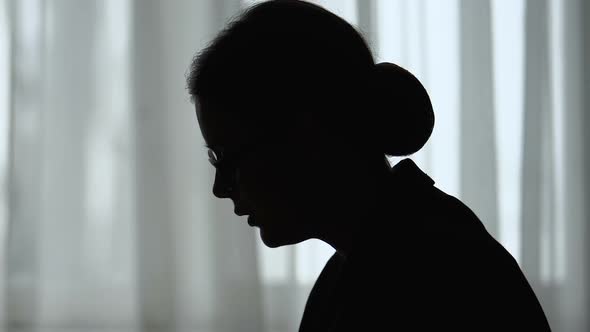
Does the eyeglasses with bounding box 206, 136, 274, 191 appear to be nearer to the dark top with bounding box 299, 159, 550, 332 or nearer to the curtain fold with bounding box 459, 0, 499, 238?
the dark top with bounding box 299, 159, 550, 332

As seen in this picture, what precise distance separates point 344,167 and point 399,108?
9cm

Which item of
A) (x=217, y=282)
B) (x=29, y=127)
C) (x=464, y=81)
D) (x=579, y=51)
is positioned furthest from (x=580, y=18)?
(x=29, y=127)

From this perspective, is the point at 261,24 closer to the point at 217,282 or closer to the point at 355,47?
the point at 355,47

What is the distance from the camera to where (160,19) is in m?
2.17

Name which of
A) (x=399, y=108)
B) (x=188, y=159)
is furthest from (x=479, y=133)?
(x=399, y=108)

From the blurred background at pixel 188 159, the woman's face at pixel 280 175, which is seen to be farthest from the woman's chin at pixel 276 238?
the blurred background at pixel 188 159

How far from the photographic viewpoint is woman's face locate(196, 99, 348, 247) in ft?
2.48

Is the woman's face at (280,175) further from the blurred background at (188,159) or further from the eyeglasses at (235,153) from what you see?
the blurred background at (188,159)

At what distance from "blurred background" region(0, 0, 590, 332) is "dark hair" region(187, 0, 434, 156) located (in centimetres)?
133

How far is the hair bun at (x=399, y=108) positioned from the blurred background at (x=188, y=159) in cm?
132

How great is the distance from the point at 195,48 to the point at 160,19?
0.14 meters

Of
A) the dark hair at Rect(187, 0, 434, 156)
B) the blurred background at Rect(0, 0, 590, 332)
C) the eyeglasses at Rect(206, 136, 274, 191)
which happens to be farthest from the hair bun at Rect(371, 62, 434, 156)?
the blurred background at Rect(0, 0, 590, 332)

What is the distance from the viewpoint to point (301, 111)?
74 cm

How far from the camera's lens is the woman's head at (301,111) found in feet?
2.39
